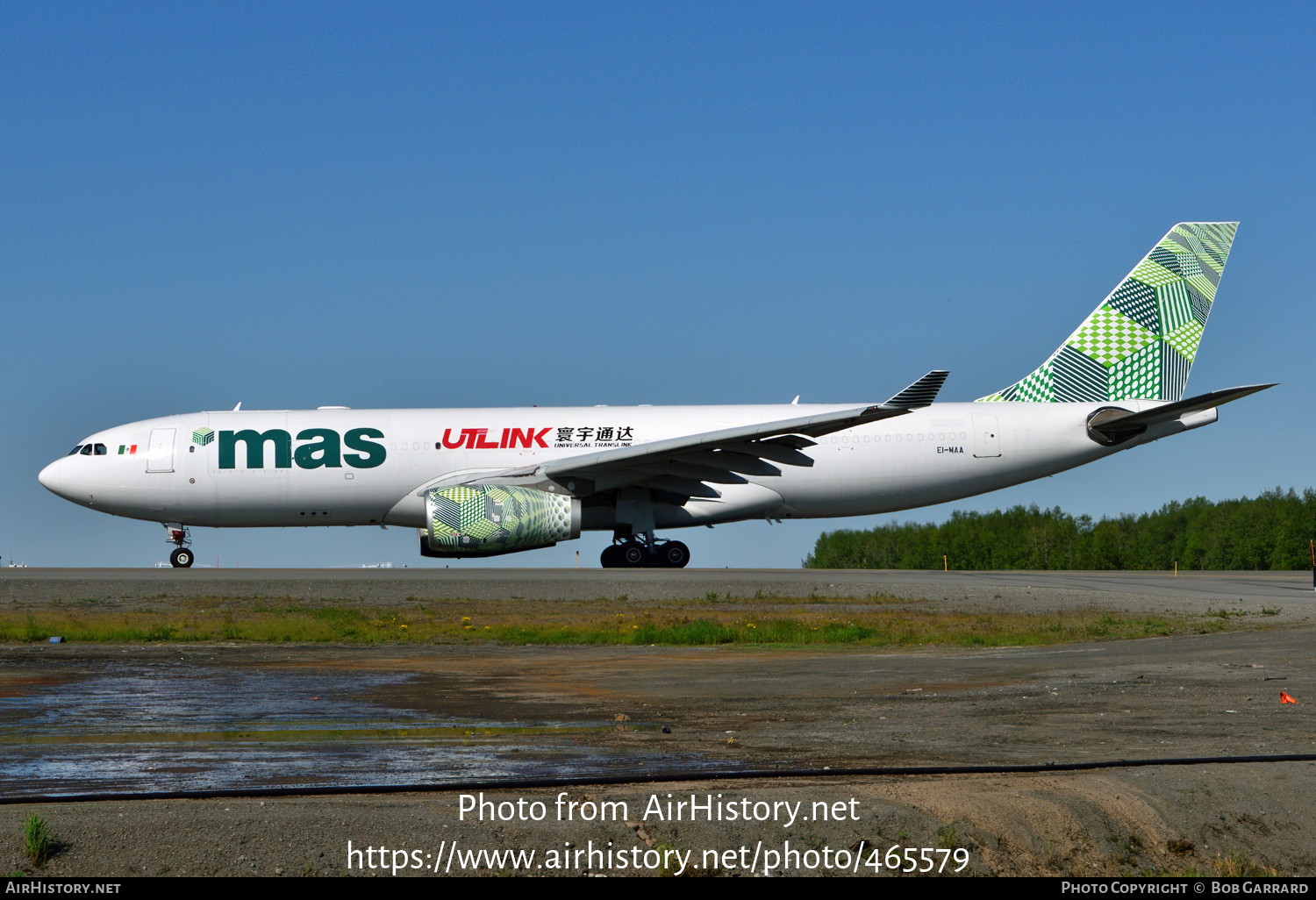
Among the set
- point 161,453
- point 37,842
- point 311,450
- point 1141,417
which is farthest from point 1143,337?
point 37,842

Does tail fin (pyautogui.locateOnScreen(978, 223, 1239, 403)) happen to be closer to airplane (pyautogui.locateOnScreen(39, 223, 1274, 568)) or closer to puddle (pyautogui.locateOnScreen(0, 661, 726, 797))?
airplane (pyautogui.locateOnScreen(39, 223, 1274, 568))

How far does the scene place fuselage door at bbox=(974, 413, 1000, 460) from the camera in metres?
26.9

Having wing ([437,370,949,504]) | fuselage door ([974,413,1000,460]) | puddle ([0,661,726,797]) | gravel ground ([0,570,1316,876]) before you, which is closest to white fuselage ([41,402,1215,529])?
fuselage door ([974,413,1000,460])

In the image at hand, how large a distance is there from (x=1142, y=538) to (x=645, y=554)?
43931 mm

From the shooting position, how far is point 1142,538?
2435 inches

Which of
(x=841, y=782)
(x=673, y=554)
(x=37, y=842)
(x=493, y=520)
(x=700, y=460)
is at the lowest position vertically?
(x=841, y=782)

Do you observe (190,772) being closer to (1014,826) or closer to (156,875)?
(156,875)

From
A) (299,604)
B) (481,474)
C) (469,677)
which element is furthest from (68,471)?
(469,677)

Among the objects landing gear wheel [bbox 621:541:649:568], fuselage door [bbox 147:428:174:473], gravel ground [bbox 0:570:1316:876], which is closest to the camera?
gravel ground [bbox 0:570:1316:876]

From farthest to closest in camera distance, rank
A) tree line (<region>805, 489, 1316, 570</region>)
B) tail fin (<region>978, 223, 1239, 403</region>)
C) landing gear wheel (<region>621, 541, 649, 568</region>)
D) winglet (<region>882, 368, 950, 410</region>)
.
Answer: tree line (<region>805, 489, 1316, 570</region>), tail fin (<region>978, 223, 1239, 403</region>), landing gear wheel (<region>621, 541, 649, 568</region>), winglet (<region>882, 368, 950, 410</region>)

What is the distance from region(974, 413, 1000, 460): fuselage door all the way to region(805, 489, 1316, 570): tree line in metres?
25.1

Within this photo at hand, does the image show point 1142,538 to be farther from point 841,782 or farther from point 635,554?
point 841,782

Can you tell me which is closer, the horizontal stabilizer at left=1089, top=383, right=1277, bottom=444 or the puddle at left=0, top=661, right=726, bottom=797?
the puddle at left=0, top=661, right=726, bottom=797

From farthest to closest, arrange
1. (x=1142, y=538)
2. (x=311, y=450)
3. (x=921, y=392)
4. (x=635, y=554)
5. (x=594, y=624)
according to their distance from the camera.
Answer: (x=1142, y=538) → (x=311, y=450) → (x=635, y=554) → (x=921, y=392) → (x=594, y=624)
